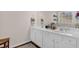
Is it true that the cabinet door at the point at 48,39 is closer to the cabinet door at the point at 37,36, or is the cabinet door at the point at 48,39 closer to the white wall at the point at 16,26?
the cabinet door at the point at 37,36

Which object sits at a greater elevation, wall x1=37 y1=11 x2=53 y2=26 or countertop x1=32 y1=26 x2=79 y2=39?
wall x1=37 y1=11 x2=53 y2=26

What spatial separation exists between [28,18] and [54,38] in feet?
1.47

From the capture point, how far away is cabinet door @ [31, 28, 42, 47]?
131cm

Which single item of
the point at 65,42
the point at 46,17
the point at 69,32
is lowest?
the point at 65,42

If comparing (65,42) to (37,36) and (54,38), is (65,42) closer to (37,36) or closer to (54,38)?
(54,38)

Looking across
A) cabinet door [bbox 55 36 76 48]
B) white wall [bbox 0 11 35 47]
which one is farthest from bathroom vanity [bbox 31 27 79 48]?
white wall [bbox 0 11 35 47]

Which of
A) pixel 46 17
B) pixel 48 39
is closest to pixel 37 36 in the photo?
pixel 48 39

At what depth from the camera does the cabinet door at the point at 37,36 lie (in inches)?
51.8

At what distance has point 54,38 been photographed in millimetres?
1280

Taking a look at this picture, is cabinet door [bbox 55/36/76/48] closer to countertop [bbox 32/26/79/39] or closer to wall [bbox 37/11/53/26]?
countertop [bbox 32/26/79/39]

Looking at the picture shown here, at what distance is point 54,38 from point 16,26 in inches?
21.6

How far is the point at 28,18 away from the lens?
4.21ft

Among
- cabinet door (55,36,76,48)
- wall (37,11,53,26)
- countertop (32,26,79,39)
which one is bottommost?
cabinet door (55,36,76,48)
